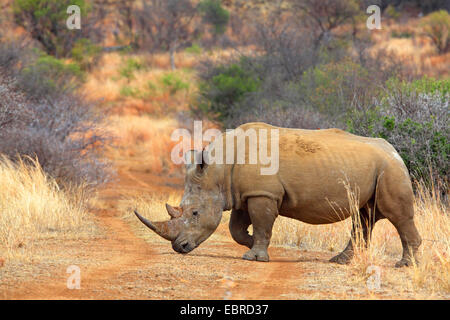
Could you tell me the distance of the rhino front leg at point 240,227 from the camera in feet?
27.0

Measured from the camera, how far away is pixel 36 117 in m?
15.4

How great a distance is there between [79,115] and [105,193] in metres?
2.00

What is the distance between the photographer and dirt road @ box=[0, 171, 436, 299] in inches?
231

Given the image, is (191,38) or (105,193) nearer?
(105,193)

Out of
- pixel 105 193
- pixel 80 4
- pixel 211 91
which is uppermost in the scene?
pixel 80 4

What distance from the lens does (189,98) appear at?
29.6 metres

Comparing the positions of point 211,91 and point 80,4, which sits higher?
point 80,4

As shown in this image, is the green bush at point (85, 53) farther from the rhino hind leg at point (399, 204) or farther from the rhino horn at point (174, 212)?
the rhino hind leg at point (399, 204)

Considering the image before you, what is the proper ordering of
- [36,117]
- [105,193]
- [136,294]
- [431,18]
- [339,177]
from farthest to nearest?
1. [431,18]
2. [105,193]
3. [36,117]
4. [339,177]
5. [136,294]

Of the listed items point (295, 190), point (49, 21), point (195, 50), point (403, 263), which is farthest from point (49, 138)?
point (195, 50)

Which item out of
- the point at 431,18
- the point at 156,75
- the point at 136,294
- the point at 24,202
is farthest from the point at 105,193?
the point at 431,18

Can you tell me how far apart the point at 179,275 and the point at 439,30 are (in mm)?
35419

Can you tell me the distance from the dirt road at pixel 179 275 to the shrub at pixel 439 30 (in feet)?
104

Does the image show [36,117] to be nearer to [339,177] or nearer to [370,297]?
[339,177]
